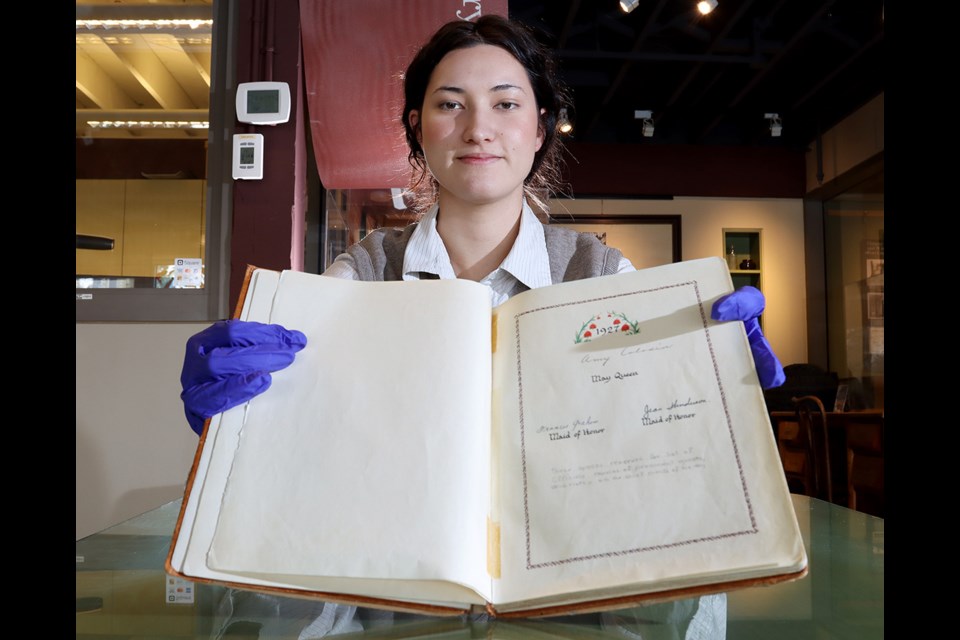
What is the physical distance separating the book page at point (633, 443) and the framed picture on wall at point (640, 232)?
21.0ft

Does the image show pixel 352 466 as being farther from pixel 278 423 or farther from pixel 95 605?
pixel 95 605

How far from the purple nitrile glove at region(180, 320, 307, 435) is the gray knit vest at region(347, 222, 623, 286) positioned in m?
0.70

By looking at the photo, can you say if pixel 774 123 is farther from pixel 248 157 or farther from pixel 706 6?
pixel 248 157

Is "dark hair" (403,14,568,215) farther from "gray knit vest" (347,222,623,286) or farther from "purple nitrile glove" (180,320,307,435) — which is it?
"purple nitrile glove" (180,320,307,435)

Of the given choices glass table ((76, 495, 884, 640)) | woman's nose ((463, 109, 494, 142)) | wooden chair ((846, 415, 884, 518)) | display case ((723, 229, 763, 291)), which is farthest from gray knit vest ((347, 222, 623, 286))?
display case ((723, 229, 763, 291))

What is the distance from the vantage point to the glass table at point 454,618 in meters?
0.63

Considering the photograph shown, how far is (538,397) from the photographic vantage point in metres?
0.76

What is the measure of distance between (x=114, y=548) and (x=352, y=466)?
1.58 ft

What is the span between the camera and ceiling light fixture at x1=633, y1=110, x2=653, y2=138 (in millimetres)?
6715

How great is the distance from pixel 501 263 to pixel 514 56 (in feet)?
1.38

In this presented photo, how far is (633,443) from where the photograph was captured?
71 cm

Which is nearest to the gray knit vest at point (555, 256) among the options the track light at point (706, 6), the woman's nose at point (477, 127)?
the woman's nose at point (477, 127)

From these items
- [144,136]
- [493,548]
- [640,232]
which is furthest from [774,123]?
[493,548]

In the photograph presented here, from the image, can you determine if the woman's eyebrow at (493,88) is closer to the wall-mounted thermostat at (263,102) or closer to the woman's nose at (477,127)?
the woman's nose at (477,127)
